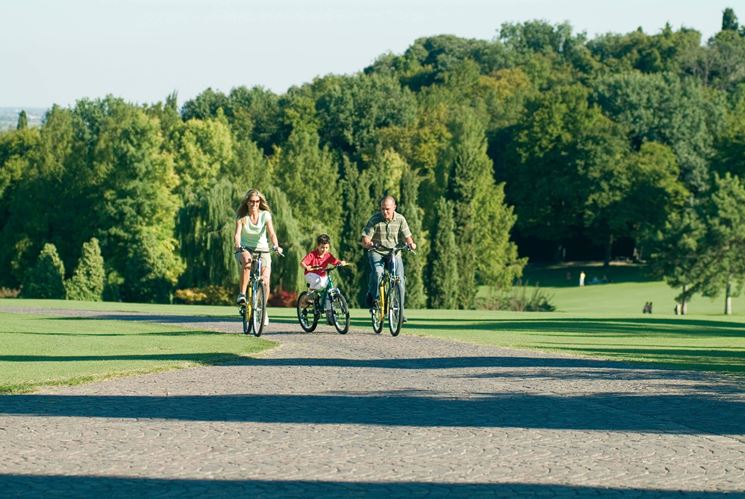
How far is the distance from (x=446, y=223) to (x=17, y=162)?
39.4 metres

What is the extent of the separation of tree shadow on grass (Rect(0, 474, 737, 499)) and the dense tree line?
47.4m

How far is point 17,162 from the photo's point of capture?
326 ft

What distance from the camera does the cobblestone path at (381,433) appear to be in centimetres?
804

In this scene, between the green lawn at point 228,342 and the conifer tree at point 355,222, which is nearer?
the green lawn at point 228,342

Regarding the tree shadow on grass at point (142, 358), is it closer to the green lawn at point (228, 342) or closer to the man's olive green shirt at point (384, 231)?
the green lawn at point (228, 342)

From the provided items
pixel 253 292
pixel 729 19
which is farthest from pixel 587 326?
pixel 729 19

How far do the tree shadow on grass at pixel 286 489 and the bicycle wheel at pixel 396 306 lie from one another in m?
11.8

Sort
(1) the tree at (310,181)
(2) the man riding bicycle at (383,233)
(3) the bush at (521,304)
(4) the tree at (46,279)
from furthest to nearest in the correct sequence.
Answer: (1) the tree at (310,181) < (4) the tree at (46,279) < (3) the bush at (521,304) < (2) the man riding bicycle at (383,233)

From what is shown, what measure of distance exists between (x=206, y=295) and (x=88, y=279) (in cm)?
1584

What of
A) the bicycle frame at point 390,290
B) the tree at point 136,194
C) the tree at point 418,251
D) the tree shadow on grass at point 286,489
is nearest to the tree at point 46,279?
the tree at point 136,194

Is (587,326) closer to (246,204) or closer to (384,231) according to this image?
(384,231)

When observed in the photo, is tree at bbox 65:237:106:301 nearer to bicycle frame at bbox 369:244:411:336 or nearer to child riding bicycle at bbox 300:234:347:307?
child riding bicycle at bbox 300:234:347:307

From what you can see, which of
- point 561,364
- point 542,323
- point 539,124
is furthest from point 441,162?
point 561,364

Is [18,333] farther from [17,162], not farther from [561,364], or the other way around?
[17,162]
